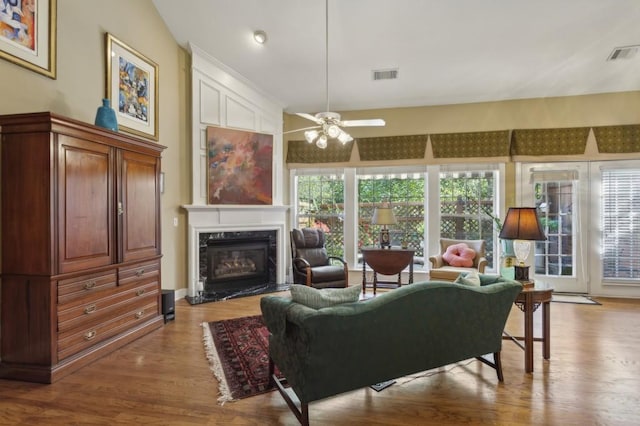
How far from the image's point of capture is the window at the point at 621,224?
470 cm

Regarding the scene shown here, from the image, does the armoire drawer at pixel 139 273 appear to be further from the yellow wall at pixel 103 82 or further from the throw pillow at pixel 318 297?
the throw pillow at pixel 318 297

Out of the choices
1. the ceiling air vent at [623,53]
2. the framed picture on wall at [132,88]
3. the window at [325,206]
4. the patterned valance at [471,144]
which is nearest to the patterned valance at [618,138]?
the ceiling air vent at [623,53]

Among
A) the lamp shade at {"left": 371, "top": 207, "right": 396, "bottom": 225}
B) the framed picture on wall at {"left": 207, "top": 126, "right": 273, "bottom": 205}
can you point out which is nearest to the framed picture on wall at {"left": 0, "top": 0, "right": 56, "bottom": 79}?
the framed picture on wall at {"left": 207, "top": 126, "right": 273, "bottom": 205}

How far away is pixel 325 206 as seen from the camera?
5758 mm

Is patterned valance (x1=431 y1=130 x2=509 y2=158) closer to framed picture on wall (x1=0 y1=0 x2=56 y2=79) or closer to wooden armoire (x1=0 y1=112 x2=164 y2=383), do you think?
wooden armoire (x1=0 y1=112 x2=164 y2=383)

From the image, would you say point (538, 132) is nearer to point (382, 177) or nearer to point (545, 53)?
point (545, 53)

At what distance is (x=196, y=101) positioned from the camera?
4.41m

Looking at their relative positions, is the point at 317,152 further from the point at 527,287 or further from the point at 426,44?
the point at 527,287

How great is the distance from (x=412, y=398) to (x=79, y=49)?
381 cm

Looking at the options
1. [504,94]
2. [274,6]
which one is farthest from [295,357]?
[504,94]

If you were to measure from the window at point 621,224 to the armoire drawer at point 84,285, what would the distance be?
5.97m

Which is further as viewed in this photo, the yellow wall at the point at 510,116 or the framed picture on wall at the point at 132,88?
the yellow wall at the point at 510,116

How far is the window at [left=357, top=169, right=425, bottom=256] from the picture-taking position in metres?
5.41

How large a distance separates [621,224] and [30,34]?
6.80m
